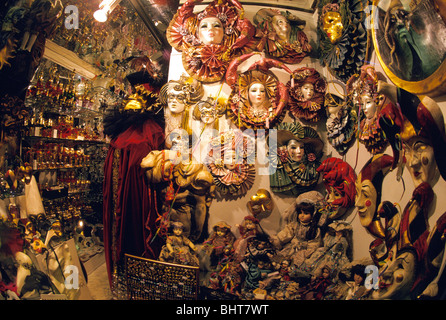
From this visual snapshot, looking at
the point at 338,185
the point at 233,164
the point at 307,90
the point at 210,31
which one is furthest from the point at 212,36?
the point at 338,185

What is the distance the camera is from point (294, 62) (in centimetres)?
133

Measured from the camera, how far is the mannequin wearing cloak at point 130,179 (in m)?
1.31

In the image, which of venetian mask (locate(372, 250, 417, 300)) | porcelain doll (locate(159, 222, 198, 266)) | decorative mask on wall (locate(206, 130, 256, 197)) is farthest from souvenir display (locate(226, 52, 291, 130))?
venetian mask (locate(372, 250, 417, 300))

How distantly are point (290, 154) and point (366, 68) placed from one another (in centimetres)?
54

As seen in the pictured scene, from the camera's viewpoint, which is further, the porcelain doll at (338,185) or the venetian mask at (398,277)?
the porcelain doll at (338,185)

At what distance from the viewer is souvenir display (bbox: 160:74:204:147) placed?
4.37 ft

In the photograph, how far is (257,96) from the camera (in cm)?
129

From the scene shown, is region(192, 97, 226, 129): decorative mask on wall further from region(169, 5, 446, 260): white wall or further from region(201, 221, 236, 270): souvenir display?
region(201, 221, 236, 270): souvenir display

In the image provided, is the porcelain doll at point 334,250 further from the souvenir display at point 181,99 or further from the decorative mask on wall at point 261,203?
the souvenir display at point 181,99

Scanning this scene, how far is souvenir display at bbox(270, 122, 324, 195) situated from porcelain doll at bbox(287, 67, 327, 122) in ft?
0.27

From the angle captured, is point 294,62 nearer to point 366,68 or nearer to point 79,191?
point 366,68

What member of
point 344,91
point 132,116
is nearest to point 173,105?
point 132,116

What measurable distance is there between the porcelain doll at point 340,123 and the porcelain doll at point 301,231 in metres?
0.30

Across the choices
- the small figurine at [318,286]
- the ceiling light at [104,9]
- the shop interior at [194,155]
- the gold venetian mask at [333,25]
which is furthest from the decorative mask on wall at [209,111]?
the small figurine at [318,286]
